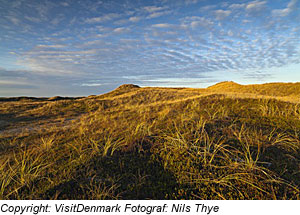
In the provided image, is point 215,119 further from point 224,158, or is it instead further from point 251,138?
point 224,158

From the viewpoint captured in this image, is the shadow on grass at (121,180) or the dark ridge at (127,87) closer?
the shadow on grass at (121,180)

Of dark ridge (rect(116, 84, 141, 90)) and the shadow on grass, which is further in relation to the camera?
dark ridge (rect(116, 84, 141, 90))

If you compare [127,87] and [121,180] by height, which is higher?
[127,87]

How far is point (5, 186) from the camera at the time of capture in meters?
3.10

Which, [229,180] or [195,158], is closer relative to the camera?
[229,180]

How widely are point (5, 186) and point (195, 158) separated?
3.79m

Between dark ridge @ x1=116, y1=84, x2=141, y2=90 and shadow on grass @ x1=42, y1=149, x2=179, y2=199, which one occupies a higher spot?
dark ridge @ x1=116, y1=84, x2=141, y2=90

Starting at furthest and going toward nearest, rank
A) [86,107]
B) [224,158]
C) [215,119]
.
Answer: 1. [86,107]
2. [215,119]
3. [224,158]

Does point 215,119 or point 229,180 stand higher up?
point 215,119

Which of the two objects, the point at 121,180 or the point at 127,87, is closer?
the point at 121,180

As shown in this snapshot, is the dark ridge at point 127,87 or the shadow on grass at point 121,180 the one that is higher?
the dark ridge at point 127,87

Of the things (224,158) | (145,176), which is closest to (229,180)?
(224,158)
